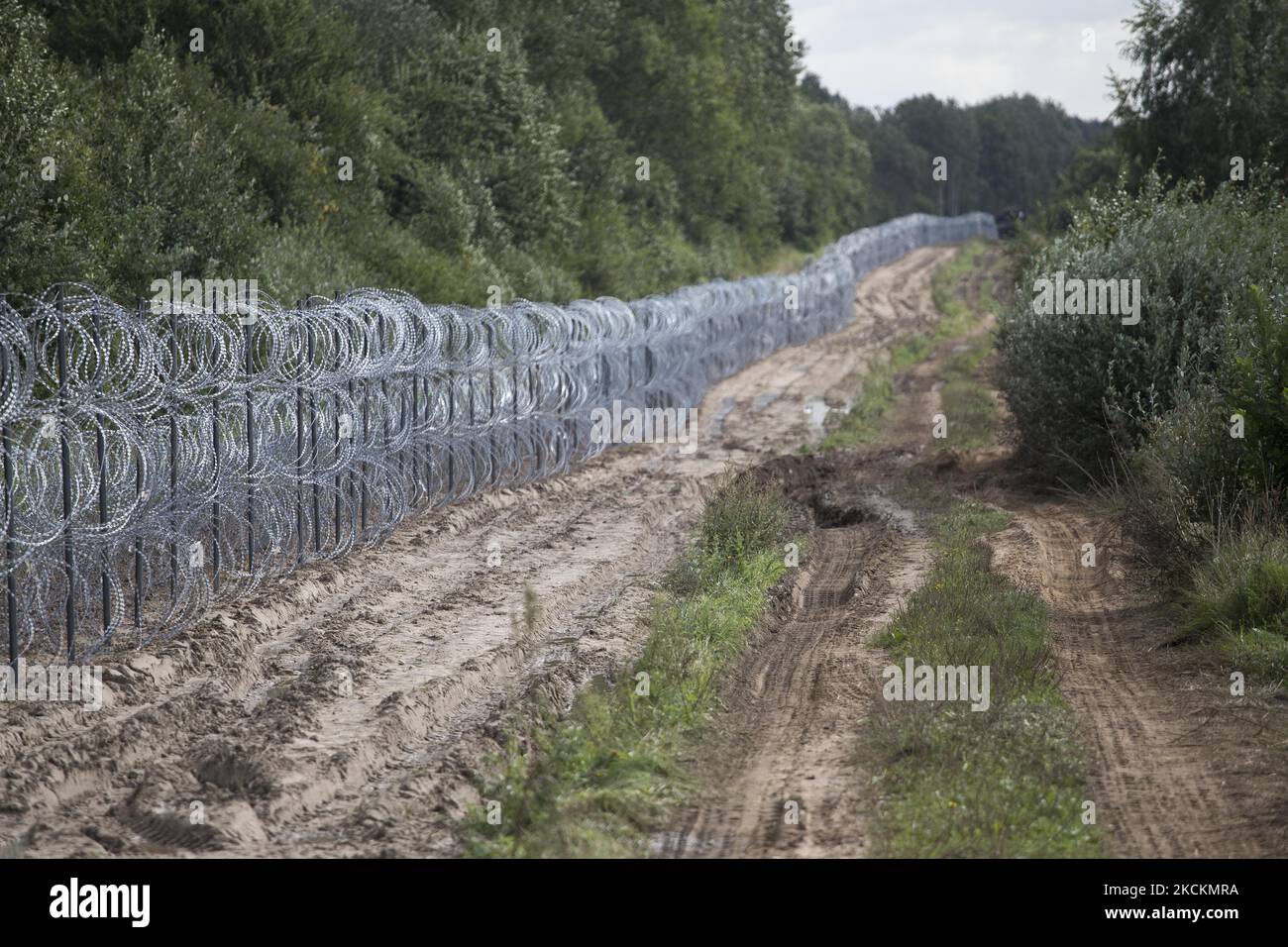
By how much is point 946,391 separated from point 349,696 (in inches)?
759

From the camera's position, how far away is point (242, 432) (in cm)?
1157

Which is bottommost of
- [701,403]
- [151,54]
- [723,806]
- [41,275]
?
[723,806]

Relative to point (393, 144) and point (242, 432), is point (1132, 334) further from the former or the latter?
point (393, 144)

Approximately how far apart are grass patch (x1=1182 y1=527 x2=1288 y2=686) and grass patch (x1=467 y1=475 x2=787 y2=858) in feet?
10.9

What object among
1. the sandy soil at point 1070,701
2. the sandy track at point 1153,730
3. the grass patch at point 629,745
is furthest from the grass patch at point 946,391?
the grass patch at point 629,745

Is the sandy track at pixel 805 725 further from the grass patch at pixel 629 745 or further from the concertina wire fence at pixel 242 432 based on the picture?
the concertina wire fence at pixel 242 432

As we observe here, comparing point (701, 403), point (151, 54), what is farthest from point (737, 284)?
point (151, 54)

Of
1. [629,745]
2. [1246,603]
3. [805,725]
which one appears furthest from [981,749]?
[1246,603]

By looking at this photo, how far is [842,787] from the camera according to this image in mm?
7711

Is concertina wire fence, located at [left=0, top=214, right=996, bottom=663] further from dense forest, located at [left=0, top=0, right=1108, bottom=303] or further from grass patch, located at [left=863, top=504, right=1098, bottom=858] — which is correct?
grass patch, located at [left=863, top=504, right=1098, bottom=858]

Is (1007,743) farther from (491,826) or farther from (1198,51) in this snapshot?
(1198,51)

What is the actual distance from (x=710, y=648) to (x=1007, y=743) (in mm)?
2675

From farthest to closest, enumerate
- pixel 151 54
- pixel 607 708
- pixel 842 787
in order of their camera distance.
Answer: pixel 151 54
pixel 607 708
pixel 842 787

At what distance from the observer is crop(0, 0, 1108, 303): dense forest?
56.1 ft
